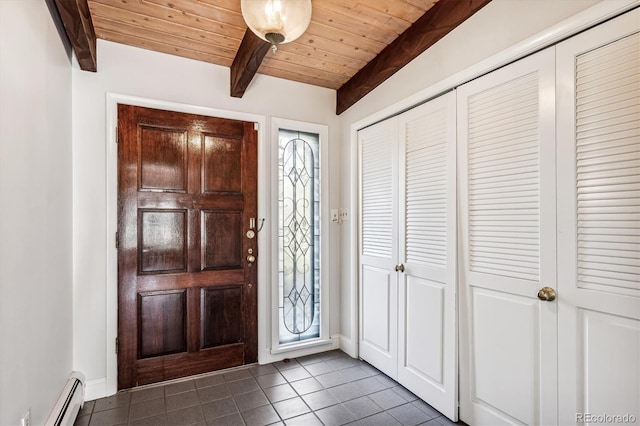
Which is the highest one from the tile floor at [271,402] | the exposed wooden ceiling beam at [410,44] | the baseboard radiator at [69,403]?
the exposed wooden ceiling beam at [410,44]

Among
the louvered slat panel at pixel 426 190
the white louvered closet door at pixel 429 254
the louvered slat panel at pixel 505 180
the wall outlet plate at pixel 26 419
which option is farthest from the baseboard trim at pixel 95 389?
the louvered slat panel at pixel 505 180

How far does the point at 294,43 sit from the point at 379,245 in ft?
5.67

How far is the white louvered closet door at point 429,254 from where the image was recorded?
2021mm

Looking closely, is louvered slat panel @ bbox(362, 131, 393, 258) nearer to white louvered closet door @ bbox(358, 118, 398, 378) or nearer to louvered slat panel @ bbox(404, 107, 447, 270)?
white louvered closet door @ bbox(358, 118, 398, 378)

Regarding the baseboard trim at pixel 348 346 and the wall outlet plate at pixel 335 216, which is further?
the wall outlet plate at pixel 335 216

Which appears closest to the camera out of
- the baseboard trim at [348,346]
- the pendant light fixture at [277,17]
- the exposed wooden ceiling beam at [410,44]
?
the pendant light fixture at [277,17]

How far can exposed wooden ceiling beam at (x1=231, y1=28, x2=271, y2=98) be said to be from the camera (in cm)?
214

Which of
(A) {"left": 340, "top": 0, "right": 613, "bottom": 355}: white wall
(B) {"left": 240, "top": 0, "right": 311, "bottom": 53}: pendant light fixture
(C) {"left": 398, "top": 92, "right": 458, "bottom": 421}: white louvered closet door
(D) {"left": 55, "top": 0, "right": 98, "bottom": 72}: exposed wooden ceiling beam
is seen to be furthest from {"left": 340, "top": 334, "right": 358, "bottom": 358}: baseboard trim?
(D) {"left": 55, "top": 0, "right": 98, "bottom": 72}: exposed wooden ceiling beam

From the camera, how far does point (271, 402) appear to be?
2.19 m

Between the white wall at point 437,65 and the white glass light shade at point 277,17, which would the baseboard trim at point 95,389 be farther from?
the white glass light shade at point 277,17

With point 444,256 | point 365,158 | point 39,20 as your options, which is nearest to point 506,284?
point 444,256

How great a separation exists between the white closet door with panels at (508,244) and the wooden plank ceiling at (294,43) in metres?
0.64

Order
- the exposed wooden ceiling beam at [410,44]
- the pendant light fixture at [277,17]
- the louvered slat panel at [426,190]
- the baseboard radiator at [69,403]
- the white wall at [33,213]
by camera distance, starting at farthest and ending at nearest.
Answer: the louvered slat panel at [426,190], the exposed wooden ceiling beam at [410,44], the baseboard radiator at [69,403], the pendant light fixture at [277,17], the white wall at [33,213]

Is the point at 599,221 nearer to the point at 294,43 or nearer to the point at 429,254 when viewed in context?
the point at 429,254
